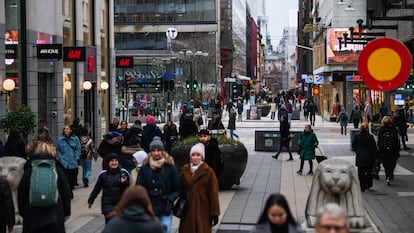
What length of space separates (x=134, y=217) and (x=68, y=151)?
11.3m

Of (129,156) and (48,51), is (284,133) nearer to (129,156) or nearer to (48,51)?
(48,51)

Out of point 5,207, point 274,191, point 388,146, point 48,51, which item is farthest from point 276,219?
point 48,51

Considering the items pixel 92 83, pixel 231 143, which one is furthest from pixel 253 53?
pixel 231 143

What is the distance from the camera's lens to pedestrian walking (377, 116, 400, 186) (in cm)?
1844

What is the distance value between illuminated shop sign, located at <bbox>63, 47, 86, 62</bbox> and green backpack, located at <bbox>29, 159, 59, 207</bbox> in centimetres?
1650

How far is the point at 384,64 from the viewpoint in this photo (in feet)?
26.3

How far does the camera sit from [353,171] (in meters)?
10.6

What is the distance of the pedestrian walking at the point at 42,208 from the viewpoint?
359 inches

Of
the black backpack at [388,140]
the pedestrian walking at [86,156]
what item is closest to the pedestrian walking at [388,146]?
the black backpack at [388,140]

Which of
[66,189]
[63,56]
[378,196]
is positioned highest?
[63,56]

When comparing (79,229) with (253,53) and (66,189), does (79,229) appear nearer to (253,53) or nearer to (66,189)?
(66,189)

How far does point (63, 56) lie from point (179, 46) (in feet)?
186

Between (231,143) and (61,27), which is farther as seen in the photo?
(61,27)

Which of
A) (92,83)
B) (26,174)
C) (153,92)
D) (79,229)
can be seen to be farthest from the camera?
(153,92)
